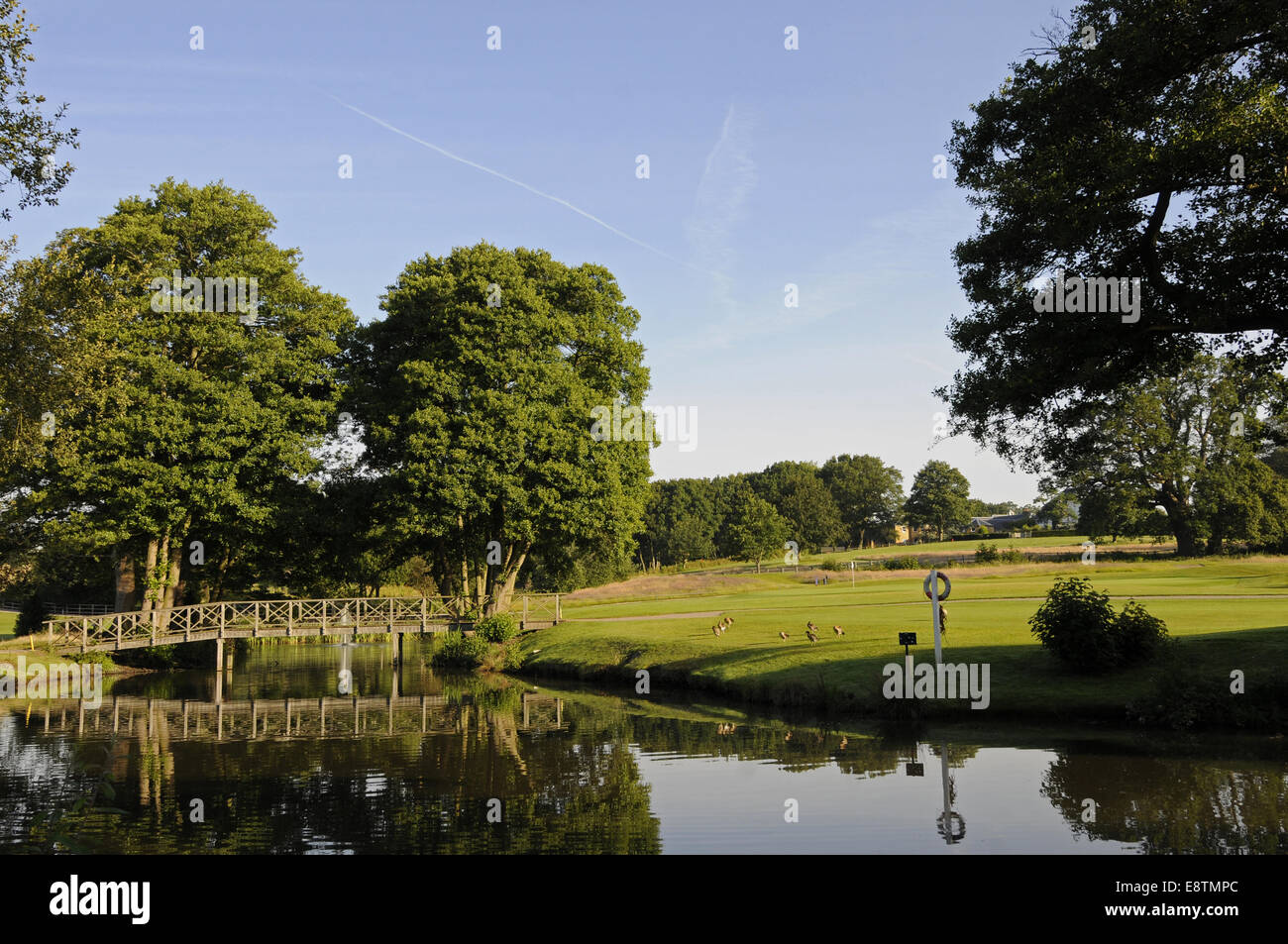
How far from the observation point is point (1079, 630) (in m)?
23.5

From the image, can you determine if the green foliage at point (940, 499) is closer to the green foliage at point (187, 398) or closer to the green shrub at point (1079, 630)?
the green foliage at point (187, 398)

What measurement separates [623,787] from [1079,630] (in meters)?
13.8

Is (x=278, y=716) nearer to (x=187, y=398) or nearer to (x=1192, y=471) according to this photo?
(x=187, y=398)

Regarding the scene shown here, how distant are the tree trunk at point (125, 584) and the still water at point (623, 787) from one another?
1914 cm

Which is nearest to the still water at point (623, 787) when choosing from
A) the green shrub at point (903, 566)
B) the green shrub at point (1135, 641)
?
the green shrub at point (1135, 641)

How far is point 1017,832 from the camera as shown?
13352mm

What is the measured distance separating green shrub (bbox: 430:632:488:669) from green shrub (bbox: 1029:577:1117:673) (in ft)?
92.9

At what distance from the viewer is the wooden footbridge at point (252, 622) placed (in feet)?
133

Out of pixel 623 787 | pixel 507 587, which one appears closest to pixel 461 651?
pixel 507 587

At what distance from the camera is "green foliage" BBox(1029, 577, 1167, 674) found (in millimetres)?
23328
